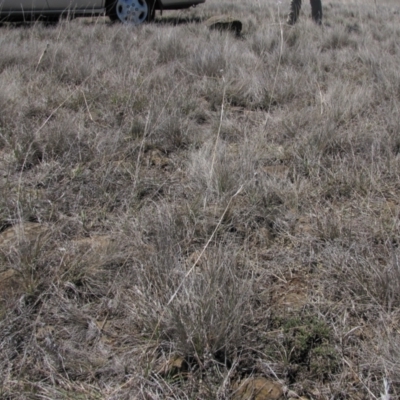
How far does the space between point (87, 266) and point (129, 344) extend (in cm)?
43

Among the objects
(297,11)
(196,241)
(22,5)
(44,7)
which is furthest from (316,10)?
(196,241)

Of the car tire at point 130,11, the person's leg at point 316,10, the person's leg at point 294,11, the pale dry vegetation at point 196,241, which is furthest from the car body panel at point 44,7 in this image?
the person's leg at point 316,10

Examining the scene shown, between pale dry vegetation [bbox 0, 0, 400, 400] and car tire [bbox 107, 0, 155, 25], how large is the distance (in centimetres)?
395

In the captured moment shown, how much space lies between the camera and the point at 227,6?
10883 mm

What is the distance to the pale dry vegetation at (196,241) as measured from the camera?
4.80ft

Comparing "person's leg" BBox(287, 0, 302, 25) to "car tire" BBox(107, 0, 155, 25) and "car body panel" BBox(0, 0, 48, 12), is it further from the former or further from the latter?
"car body panel" BBox(0, 0, 48, 12)

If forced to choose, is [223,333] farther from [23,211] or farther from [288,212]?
[23,211]

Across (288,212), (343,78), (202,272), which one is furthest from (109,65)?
(202,272)

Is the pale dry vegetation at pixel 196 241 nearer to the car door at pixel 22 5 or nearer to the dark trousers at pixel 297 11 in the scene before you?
the car door at pixel 22 5


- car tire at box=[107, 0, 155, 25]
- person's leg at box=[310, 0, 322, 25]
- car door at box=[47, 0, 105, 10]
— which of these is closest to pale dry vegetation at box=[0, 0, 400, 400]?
car door at box=[47, 0, 105, 10]

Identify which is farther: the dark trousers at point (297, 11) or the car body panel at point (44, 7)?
the dark trousers at point (297, 11)

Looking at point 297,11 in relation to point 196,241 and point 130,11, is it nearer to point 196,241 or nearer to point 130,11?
point 130,11

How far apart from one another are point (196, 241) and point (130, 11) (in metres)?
6.60

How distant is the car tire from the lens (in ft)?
24.6
